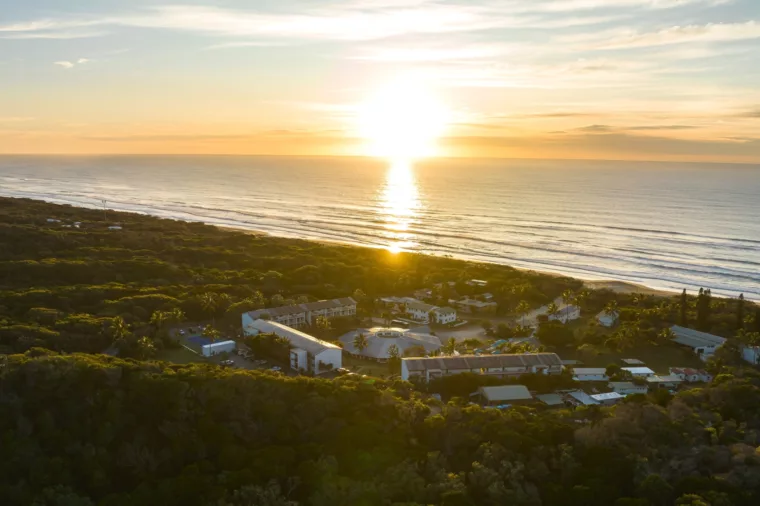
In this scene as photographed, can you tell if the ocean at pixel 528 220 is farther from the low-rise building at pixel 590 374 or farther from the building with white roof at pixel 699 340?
the low-rise building at pixel 590 374

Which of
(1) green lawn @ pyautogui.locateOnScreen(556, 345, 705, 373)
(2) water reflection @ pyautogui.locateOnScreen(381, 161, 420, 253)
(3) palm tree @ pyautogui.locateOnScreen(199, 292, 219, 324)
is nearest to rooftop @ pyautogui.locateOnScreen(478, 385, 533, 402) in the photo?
(1) green lawn @ pyautogui.locateOnScreen(556, 345, 705, 373)

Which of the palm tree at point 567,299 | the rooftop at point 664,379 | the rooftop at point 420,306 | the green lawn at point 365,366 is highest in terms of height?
the palm tree at point 567,299

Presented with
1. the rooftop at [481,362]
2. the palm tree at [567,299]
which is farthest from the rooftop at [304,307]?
the palm tree at [567,299]

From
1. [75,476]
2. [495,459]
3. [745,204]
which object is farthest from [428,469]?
[745,204]

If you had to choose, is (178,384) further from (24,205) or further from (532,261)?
(24,205)

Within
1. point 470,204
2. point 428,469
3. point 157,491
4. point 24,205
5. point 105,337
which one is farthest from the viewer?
point 470,204

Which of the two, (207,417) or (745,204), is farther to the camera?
(745,204)

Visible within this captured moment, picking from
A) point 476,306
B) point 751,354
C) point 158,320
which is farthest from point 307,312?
point 751,354
